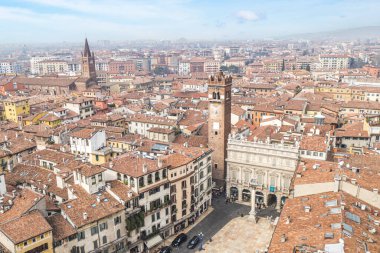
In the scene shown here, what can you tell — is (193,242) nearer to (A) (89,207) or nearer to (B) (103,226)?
(B) (103,226)

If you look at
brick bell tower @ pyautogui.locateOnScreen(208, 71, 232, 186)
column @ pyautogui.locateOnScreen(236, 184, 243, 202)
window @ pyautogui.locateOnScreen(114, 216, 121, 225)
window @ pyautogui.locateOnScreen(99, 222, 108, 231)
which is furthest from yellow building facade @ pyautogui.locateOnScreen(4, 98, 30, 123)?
window @ pyautogui.locateOnScreen(99, 222, 108, 231)

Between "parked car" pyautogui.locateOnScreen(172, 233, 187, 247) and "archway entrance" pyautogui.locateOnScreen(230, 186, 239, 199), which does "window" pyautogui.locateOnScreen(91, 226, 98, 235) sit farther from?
"archway entrance" pyautogui.locateOnScreen(230, 186, 239, 199)

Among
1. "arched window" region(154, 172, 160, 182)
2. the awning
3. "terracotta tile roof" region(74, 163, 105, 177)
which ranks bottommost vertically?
the awning

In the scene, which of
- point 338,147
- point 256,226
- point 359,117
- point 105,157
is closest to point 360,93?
A: point 359,117

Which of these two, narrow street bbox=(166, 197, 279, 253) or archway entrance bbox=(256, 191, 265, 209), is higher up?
archway entrance bbox=(256, 191, 265, 209)

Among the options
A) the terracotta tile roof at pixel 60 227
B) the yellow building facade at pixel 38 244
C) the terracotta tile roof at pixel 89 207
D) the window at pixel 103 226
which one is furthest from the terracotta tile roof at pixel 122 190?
the yellow building facade at pixel 38 244

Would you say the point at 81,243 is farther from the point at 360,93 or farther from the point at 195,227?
the point at 360,93

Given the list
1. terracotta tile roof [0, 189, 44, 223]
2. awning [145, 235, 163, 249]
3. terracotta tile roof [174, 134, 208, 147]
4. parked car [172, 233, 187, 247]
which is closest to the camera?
terracotta tile roof [0, 189, 44, 223]

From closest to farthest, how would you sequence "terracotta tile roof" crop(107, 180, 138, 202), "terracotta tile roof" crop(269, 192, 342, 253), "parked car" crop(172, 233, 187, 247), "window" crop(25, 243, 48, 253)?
"terracotta tile roof" crop(269, 192, 342, 253) → "window" crop(25, 243, 48, 253) → "terracotta tile roof" crop(107, 180, 138, 202) → "parked car" crop(172, 233, 187, 247)
